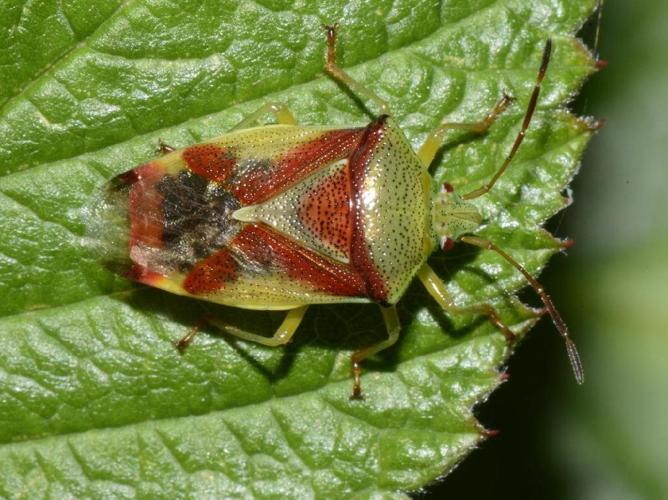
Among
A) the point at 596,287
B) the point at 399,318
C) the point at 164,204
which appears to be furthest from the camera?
the point at 596,287

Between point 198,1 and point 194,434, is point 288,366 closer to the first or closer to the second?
point 194,434

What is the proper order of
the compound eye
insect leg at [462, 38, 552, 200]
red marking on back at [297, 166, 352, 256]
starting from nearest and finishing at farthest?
insect leg at [462, 38, 552, 200], red marking on back at [297, 166, 352, 256], the compound eye

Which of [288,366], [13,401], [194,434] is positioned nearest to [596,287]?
[288,366]

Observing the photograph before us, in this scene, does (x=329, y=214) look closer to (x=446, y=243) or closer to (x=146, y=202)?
(x=446, y=243)

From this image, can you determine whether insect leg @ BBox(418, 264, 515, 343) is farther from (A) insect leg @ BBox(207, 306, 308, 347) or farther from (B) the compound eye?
(A) insect leg @ BBox(207, 306, 308, 347)

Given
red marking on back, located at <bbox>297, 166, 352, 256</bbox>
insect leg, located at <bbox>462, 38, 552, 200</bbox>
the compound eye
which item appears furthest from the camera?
the compound eye

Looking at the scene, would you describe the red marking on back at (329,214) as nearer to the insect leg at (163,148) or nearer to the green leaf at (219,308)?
the green leaf at (219,308)

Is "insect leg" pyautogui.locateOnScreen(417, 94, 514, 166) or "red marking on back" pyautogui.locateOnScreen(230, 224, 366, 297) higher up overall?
"insect leg" pyautogui.locateOnScreen(417, 94, 514, 166)

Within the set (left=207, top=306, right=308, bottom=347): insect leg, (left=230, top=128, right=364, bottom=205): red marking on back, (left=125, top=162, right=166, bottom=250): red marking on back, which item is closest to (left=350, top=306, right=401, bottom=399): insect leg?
(left=207, top=306, right=308, bottom=347): insect leg

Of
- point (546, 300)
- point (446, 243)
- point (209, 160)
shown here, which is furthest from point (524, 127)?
point (209, 160)
